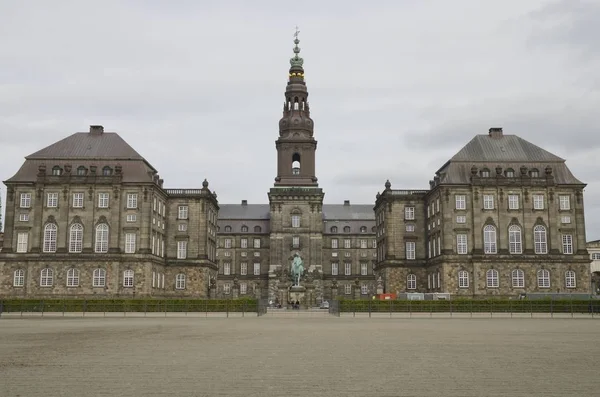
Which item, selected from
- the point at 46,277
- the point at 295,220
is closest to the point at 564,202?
the point at 295,220

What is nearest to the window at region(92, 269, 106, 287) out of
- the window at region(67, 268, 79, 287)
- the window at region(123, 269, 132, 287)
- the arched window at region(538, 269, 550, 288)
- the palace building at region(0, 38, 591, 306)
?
the palace building at region(0, 38, 591, 306)

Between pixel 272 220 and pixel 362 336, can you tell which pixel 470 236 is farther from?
pixel 362 336

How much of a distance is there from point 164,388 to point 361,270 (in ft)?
392

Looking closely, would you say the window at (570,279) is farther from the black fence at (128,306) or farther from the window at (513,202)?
the black fence at (128,306)

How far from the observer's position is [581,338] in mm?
29328

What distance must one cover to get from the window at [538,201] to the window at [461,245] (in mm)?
9475

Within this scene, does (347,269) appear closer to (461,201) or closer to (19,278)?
(461,201)

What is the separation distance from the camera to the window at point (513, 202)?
8181 cm

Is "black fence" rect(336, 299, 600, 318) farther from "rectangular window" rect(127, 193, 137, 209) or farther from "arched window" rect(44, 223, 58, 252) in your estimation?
"arched window" rect(44, 223, 58, 252)

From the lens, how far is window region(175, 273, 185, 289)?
91.8 meters

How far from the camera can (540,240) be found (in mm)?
81250

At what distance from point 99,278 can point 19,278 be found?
974 cm

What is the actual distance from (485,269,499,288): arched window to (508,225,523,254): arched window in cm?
334

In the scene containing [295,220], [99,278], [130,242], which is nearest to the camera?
[99,278]
